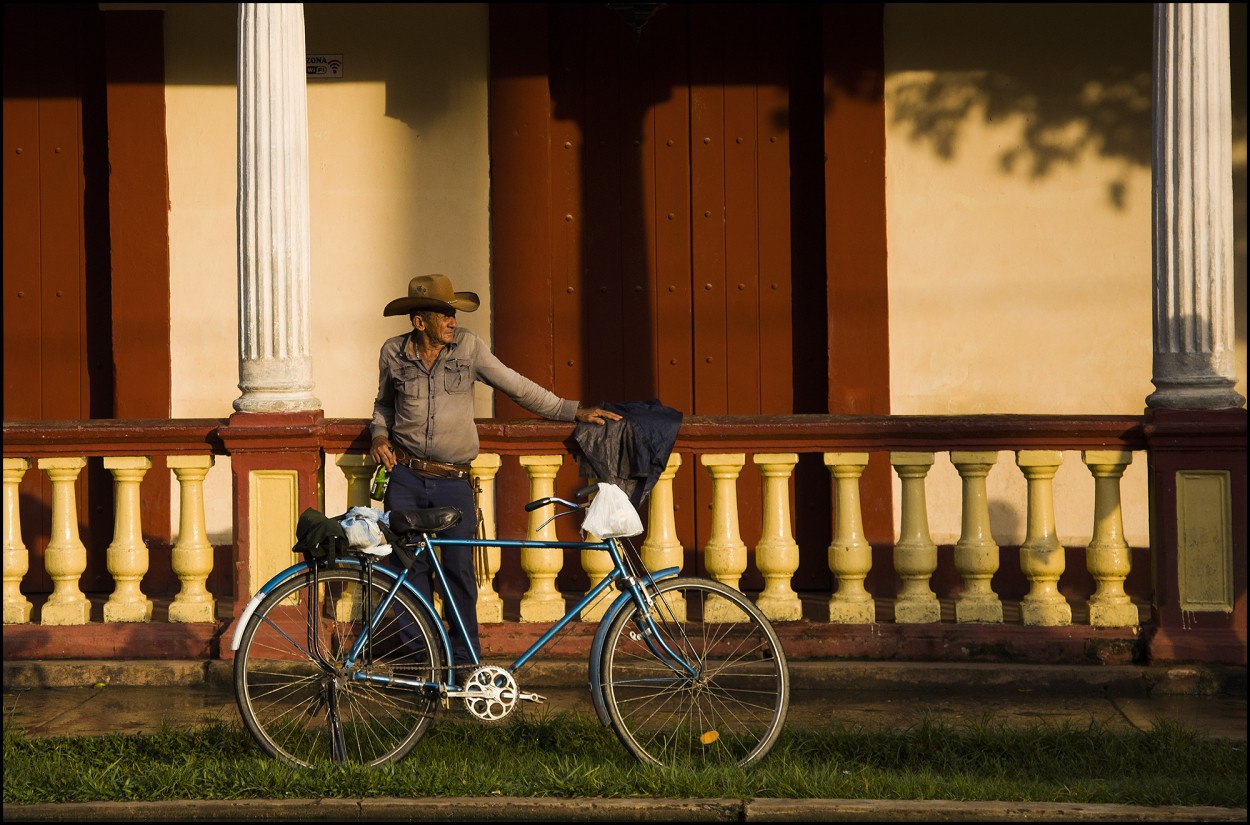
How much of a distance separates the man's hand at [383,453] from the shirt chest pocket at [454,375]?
348 millimetres

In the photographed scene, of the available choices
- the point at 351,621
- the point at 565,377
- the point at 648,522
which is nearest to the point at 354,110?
the point at 565,377

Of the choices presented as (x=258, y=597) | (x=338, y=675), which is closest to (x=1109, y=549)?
(x=338, y=675)

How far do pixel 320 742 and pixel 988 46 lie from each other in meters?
5.48

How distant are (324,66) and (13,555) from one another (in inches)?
131

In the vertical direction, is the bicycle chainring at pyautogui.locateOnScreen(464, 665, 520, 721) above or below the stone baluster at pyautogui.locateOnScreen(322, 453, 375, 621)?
below

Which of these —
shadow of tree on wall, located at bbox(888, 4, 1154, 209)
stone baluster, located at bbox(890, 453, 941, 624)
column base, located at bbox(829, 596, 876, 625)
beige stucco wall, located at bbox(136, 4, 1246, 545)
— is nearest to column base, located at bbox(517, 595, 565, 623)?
column base, located at bbox(829, 596, 876, 625)

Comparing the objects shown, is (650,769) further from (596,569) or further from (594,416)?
(596,569)

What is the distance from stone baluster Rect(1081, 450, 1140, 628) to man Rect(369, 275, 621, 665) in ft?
7.66

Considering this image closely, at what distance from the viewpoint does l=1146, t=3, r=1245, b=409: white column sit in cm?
673

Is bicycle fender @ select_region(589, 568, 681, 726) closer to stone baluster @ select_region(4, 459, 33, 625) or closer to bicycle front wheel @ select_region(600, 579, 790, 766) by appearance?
bicycle front wheel @ select_region(600, 579, 790, 766)

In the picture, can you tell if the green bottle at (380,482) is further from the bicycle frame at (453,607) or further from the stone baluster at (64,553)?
the stone baluster at (64,553)

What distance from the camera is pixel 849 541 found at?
7035mm

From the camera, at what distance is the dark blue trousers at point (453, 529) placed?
614 centimetres

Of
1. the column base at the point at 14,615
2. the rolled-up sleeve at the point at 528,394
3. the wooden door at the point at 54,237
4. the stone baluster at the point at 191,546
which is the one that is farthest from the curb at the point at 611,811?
the wooden door at the point at 54,237
